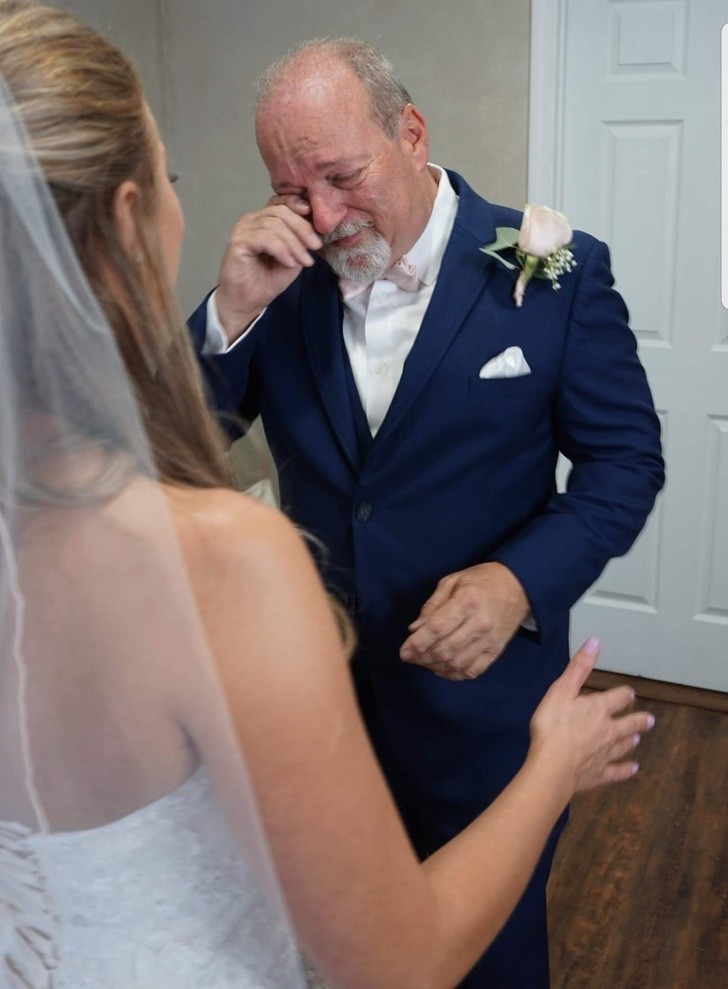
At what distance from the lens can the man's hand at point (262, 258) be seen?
1469mm

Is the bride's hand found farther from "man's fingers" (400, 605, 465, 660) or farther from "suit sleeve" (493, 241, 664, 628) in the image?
"suit sleeve" (493, 241, 664, 628)

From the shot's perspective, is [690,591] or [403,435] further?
[690,591]

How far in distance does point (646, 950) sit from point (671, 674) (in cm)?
119

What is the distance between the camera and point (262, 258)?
1512 mm

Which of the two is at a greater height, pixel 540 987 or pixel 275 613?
pixel 275 613

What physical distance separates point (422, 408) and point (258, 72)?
86.1 inches

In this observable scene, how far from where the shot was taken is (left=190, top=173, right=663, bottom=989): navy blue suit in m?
1.47

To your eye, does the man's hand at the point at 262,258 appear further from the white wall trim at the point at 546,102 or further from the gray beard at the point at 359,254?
the white wall trim at the point at 546,102

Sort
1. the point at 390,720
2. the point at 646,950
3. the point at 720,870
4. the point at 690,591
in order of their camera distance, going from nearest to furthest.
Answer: the point at 390,720
the point at 646,950
the point at 720,870
the point at 690,591

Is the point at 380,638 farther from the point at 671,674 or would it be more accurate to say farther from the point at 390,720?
the point at 671,674

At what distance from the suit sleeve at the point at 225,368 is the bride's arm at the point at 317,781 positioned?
2.88ft

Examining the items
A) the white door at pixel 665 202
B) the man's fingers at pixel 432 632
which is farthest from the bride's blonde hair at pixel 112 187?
the white door at pixel 665 202

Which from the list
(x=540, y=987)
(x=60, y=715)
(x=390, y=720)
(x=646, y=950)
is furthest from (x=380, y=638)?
(x=646, y=950)

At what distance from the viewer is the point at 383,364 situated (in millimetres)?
1562
